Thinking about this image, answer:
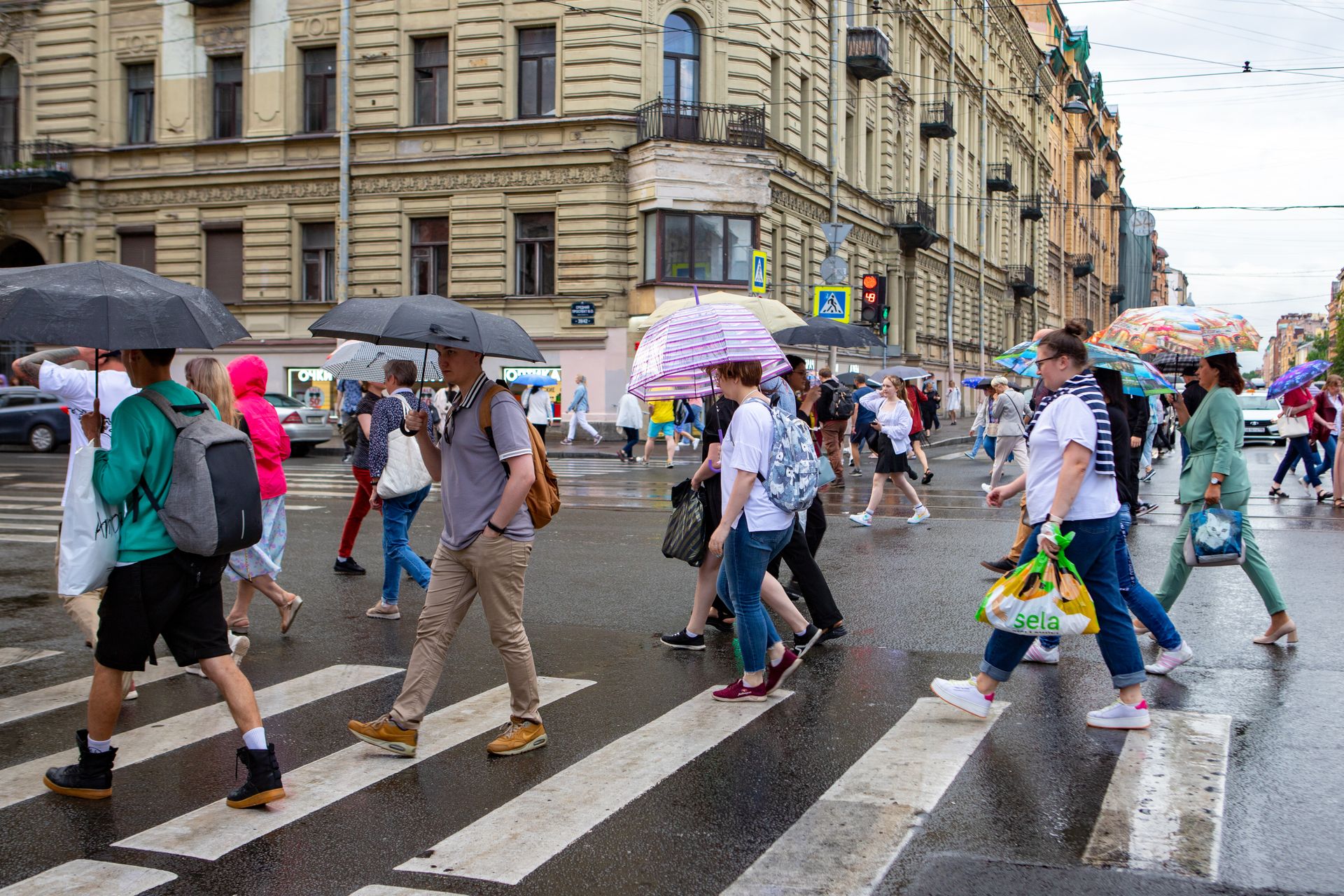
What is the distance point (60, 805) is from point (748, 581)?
304 centimetres

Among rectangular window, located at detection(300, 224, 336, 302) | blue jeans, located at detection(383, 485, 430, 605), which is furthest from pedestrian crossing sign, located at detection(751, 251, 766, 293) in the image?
blue jeans, located at detection(383, 485, 430, 605)

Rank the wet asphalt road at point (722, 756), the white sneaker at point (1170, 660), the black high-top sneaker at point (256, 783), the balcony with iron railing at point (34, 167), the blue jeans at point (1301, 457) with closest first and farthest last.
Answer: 1. the wet asphalt road at point (722, 756)
2. the black high-top sneaker at point (256, 783)
3. the white sneaker at point (1170, 660)
4. the blue jeans at point (1301, 457)
5. the balcony with iron railing at point (34, 167)

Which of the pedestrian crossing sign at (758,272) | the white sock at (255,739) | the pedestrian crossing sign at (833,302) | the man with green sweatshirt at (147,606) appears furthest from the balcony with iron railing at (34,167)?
the white sock at (255,739)

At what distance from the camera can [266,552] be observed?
7.77 m

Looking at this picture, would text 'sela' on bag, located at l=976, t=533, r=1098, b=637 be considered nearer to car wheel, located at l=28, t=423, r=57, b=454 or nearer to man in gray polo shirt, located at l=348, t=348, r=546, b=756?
man in gray polo shirt, located at l=348, t=348, r=546, b=756

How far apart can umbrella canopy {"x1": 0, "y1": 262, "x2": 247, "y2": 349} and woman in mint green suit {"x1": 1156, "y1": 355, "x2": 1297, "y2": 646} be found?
527cm

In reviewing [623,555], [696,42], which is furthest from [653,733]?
[696,42]

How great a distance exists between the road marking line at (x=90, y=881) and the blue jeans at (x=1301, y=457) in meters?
15.7

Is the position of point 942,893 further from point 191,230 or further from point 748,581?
point 191,230

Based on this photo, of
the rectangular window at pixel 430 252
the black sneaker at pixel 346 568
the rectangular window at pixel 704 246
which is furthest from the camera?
the rectangular window at pixel 430 252

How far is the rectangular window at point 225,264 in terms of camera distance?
3272 centimetres

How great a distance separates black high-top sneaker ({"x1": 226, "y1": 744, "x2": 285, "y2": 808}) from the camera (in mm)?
4613

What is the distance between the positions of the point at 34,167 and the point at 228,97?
17.7ft

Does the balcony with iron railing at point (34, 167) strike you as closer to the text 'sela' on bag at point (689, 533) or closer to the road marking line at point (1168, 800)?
the text 'sela' on bag at point (689, 533)
